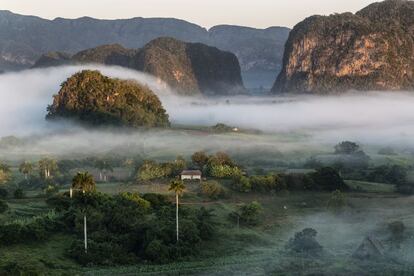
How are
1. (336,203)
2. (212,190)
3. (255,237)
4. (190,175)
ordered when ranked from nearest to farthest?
(255,237), (336,203), (212,190), (190,175)

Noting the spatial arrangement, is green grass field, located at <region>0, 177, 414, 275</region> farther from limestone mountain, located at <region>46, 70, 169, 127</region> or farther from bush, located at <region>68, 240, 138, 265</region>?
limestone mountain, located at <region>46, 70, 169, 127</region>

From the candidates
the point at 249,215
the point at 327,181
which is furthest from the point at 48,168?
the point at 327,181

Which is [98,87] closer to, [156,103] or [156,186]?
[156,103]

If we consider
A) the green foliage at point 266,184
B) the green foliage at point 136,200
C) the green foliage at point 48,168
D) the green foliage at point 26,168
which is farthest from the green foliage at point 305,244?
the green foliage at point 26,168

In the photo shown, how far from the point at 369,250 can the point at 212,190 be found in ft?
96.5

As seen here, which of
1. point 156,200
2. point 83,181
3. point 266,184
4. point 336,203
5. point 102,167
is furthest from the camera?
point 102,167

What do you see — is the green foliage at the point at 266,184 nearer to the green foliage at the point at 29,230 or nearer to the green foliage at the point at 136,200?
the green foliage at the point at 136,200

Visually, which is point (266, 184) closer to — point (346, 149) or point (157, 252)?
point (157, 252)

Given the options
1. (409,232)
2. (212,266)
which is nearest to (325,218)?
(409,232)

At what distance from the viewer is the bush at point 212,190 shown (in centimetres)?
8414

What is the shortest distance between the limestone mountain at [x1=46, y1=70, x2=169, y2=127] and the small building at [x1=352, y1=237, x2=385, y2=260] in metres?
106

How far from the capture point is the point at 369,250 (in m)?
59.3

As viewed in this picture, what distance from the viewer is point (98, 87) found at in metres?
167

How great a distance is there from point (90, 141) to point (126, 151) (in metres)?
18.3
